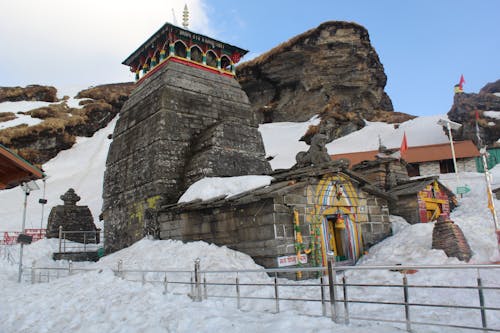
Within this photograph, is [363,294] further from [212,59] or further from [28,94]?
[28,94]

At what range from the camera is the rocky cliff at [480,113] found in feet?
129

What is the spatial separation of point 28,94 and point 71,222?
1996 inches

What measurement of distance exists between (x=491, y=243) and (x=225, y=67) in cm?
1347

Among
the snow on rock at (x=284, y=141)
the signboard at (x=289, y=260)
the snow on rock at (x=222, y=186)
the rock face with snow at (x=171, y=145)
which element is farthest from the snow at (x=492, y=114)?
the signboard at (x=289, y=260)

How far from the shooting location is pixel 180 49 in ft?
58.5

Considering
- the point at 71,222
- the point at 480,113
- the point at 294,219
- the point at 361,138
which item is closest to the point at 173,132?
the point at 294,219

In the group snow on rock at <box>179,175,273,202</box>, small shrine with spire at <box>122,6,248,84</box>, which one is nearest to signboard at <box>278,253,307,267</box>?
snow on rock at <box>179,175,273,202</box>

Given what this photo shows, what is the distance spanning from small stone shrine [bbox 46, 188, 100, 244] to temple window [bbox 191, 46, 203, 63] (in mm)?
10035

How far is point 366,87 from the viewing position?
5741cm

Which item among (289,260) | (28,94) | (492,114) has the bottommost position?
(289,260)

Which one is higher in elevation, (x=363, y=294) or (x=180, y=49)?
(x=180, y=49)

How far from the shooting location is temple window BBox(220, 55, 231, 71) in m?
19.2

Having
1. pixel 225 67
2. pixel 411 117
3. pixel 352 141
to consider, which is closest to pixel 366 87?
pixel 411 117

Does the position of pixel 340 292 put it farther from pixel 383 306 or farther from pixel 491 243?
pixel 491 243
